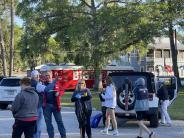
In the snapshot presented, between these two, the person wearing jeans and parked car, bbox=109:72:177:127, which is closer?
the person wearing jeans

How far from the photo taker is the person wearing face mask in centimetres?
957

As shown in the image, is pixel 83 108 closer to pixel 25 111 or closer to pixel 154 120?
pixel 25 111

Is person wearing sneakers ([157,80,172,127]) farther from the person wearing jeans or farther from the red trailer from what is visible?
the red trailer

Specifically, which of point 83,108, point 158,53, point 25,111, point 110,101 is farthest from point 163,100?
point 158,53

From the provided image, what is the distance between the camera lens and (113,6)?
46062 mm

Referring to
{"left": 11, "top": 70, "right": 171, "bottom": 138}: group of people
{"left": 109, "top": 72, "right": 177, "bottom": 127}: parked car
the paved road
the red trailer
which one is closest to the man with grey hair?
{"left": 11, "top": 70, "right": 171, "bottom": 138}: group of people

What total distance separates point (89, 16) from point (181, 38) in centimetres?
1265

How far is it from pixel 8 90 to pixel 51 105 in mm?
14954

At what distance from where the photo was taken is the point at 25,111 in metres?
9.60

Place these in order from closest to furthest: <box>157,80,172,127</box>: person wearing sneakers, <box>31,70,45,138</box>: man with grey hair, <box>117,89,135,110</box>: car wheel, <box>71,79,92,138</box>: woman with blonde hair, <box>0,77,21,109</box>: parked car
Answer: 1. <box>31,70,45,138</box>: man with grey hair
2. <box>71,79,92,138</box>: woman with blonde hair
3. <box>117,89,135,110</box>: car wheel
4. <box>157,80,172,127</box>: person wearing sneakers
5. <box>0,77,21,109</box>: parked car

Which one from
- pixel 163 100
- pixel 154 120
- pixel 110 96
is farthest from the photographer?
pixel 163 100

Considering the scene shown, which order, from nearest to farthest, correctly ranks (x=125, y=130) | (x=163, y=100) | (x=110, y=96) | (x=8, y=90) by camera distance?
(x=110, y=96) < (x=125, y=130) < (x=163, y=100) < (x=8, y=90)

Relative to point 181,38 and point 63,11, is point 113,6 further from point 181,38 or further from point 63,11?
point 181,38

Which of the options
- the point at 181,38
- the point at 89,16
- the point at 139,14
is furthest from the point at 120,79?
the point at 181,38
